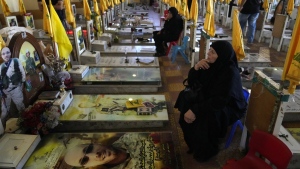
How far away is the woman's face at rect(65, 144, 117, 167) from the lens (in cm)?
243

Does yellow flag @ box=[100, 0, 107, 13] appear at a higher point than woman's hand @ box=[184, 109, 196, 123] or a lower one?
higher

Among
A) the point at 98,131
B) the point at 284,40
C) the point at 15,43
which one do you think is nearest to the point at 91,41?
the point at 15,43

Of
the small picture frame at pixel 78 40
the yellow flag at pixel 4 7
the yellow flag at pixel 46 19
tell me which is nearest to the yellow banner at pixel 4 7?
the yellow flag at pixel 4 7

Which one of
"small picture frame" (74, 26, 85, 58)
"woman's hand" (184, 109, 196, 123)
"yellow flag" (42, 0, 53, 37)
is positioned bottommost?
"woman's hand" (184, 109, 196, 123)

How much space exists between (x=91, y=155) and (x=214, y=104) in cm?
152

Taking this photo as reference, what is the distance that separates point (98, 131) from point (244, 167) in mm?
2003

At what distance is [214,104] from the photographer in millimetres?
2344

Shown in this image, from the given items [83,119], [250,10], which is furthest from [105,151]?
[250,10]

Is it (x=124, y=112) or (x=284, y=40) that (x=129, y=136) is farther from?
(x=284, y=40)

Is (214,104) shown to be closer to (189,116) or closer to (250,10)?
(189,116)

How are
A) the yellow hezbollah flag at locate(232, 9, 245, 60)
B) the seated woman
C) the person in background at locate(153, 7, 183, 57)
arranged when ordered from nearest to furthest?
the seated woman < the yellow hezbollah flag at locate(232, 9, 245, 60) < the person in background at locate(153, 7, 183, 57)

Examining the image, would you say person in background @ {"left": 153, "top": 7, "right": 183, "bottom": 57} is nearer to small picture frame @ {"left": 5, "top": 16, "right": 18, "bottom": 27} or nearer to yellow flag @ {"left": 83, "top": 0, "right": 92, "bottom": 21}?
yellow flag @ {"left": 83, "top": 0, "right": 92, "bottom": 21}

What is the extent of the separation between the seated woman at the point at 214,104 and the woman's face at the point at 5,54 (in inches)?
90.5

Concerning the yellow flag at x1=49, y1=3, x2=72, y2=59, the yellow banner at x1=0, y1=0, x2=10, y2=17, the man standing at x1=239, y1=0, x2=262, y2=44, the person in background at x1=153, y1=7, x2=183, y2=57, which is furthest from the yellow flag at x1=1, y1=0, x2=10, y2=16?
the man standing at x1=239, y1=0, x2=262, y2=44
